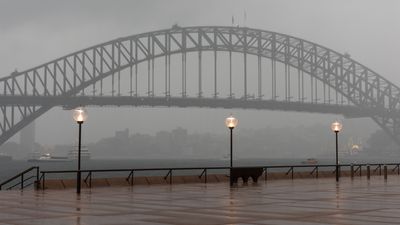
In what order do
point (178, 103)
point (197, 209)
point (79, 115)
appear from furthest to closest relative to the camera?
point (178, 103), point (79, 115), point (197, 209)

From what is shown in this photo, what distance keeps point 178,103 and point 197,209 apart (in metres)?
91.3

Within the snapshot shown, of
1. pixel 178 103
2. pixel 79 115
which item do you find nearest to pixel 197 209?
pixel 79 115

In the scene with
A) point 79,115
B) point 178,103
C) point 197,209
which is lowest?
point 197,209

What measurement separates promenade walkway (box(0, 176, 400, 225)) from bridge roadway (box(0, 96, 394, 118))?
80.2m

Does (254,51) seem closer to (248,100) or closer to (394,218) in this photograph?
(248,100)

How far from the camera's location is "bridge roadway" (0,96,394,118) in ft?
325

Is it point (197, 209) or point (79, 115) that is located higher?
point (79, 115)

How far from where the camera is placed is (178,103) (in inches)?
4166

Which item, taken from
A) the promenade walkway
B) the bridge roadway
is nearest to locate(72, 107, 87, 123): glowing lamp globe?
the promenade walkway

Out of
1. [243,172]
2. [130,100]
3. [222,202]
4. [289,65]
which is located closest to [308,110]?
[289,65]

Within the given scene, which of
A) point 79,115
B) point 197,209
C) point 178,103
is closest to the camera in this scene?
point 197,209

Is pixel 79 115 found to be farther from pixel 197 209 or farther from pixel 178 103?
pixel 178 103

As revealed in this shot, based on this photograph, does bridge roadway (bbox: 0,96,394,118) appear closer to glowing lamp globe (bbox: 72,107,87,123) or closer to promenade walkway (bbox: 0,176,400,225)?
glowing lamp globe (bbox: 72,107,87,123)

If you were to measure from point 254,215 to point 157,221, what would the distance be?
7.12ft
